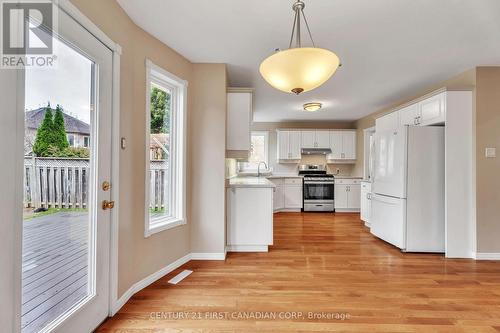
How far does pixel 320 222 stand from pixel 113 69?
14.7 feet

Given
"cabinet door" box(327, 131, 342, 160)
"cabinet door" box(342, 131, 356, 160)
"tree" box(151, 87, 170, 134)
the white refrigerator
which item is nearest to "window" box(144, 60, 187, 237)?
"tree" box(151, 87, 170, 134)

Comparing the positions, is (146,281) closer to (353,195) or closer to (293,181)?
(293,181)

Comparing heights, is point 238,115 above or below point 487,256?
above

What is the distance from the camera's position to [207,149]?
2855mm

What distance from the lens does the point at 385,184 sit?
138 inches

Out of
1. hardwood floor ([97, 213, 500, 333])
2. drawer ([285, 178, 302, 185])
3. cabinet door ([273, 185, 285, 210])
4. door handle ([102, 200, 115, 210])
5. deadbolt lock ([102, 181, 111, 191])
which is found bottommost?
hardwood floor ([97, 213, 500, 333])

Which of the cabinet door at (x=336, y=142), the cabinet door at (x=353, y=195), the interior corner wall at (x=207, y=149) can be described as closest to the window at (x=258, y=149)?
the cabinet door at (x=336, y=142)

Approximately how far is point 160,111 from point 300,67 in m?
1.75

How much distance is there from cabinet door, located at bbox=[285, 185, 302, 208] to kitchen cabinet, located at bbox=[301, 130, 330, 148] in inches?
46.4

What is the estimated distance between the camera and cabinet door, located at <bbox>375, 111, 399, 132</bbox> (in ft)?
12.5

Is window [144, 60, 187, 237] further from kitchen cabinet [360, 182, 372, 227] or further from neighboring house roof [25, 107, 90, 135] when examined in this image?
kitchen cabinet [360, 182, 372, 227]

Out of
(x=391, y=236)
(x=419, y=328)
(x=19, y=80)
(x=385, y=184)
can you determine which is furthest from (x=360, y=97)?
(x=19, y=80)

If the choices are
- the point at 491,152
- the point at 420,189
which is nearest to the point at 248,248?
the point at 420,189

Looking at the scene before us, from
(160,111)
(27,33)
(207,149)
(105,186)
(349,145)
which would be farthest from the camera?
(349,145)
